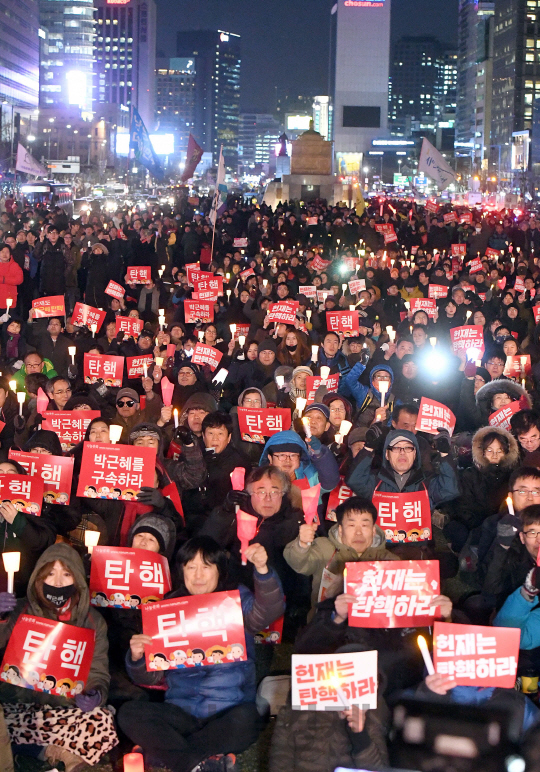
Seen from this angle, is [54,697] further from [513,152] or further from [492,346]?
[513,152]

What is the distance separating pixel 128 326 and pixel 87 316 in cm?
58

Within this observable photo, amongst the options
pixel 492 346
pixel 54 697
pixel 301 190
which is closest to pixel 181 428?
pixel 54 697

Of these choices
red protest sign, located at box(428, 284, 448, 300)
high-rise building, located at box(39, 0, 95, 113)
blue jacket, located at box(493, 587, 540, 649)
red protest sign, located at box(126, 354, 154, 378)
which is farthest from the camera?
high-rise building, located at box(39, 0, 95, 113)

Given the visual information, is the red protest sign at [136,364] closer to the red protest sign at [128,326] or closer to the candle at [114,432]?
the red protest sign at [128,326]

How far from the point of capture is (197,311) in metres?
12.8

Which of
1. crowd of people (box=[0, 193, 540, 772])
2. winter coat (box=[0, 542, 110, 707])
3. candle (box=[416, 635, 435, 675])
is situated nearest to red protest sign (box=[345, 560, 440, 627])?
crowd of people (box=[0, 193, 540, 772])

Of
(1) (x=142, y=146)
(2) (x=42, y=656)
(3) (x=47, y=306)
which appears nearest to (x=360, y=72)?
(1) (x=142, y=146)

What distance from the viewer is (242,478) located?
582 cm

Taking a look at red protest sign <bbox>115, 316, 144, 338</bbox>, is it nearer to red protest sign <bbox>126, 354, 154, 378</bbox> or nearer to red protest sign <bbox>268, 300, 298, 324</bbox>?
red protest sign <bbox>126, 354, 154, 378</bbox>

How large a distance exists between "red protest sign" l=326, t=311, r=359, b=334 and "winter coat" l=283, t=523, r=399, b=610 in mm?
6892

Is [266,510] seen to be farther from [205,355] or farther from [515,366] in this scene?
[515,366]

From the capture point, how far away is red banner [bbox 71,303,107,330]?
11.2m

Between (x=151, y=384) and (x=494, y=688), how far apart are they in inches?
213

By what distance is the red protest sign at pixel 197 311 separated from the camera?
12773 millimetres
